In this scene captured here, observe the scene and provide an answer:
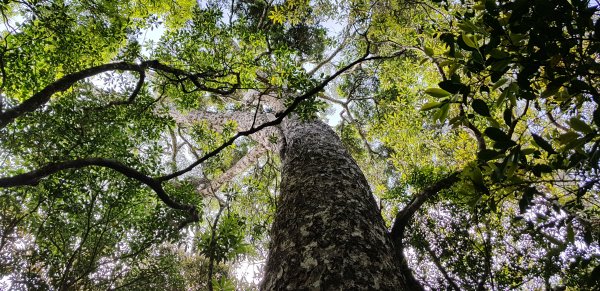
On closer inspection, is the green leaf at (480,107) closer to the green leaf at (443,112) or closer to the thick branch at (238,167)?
the green leaf at (443,112)

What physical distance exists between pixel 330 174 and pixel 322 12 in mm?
6372

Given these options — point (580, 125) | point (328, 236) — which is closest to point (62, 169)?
point (328, 236)

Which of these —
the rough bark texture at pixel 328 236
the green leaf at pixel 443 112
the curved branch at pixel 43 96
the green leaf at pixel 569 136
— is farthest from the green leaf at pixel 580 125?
the curved branch at pixel 43 96

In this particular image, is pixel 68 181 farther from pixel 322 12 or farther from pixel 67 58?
pixel 322 12

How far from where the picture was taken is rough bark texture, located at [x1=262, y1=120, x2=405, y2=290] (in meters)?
1.49

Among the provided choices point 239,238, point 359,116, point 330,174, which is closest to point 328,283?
point 330,174

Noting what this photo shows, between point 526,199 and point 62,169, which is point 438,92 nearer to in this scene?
point 526,199

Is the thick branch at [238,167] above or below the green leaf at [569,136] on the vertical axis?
above

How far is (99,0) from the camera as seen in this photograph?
6.33 metres

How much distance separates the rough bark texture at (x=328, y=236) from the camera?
1.49 meters

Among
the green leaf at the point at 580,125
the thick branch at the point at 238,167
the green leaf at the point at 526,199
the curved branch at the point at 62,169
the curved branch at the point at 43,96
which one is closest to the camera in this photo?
the green leaf at the point at 580,125

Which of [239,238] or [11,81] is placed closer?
[239,238]

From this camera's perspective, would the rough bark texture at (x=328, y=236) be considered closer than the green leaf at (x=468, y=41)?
No

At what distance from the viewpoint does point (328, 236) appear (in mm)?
1762
